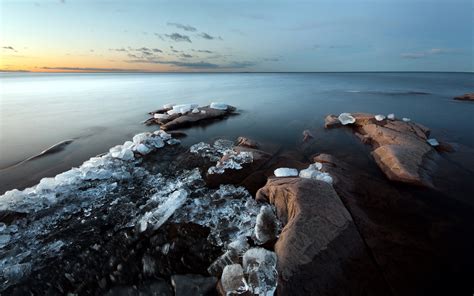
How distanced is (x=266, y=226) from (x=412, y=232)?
308cm

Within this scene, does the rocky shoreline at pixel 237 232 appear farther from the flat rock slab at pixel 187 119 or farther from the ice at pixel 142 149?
the flat rock slab at pixel 187 119

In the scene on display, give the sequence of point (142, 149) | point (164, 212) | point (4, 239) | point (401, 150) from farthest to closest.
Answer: point (142, 149) → point (401, 150) → point (164, 212) → point (4, 239)

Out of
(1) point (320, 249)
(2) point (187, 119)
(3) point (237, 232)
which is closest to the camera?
(1) point (320, 249)

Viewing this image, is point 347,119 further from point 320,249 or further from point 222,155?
point 320,249

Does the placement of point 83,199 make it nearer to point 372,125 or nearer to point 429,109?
point 372,125

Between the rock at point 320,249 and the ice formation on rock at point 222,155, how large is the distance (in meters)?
2.77

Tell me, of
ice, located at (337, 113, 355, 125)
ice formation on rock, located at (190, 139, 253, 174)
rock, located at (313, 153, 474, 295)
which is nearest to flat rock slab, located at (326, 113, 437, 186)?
rock, located at (313, 153, 474, 295)

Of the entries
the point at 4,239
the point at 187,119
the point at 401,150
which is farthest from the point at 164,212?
the point at 187,119

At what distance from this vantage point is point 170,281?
3984mm

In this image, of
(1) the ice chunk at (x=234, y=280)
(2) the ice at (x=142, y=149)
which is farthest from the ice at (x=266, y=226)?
(2) the ice at (x=142, y=149)

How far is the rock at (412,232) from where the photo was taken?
3.86m

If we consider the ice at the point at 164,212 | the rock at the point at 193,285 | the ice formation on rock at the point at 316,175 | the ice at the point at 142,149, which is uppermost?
the ice formation on rock at the point at 316,175

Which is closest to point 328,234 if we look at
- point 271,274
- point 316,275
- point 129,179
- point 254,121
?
point 316,275

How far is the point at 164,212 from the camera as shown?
5504 millimetres
